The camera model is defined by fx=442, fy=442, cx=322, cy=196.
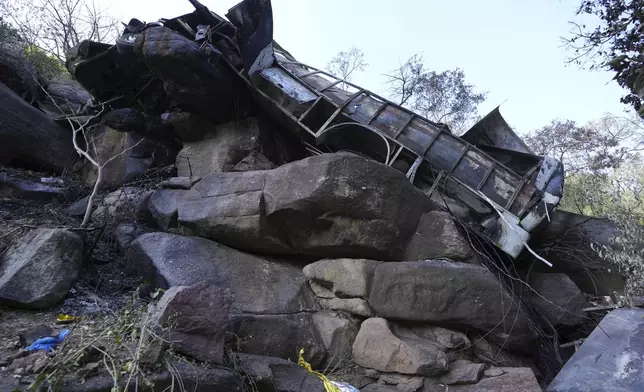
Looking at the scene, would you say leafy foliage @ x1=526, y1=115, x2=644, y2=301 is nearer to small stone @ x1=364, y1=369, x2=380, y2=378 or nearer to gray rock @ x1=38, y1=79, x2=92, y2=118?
small stone @ x1=364, y1=369, x2=380, y2=378

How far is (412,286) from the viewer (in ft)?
16.5

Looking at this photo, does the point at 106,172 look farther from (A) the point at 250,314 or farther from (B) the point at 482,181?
(B) the point at 482,181

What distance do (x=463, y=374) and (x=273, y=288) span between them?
7.65 ft

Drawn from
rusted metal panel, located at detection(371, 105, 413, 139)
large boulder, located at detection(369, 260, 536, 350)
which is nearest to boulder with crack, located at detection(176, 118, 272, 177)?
rusted metal panel, located at detection(371, 105, 413, 139)

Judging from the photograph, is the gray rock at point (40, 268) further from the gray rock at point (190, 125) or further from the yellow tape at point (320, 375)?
the gray rock at point (190, 125)

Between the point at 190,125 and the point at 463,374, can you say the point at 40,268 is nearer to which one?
the point at 463,374

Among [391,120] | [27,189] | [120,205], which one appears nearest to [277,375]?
[120,205]

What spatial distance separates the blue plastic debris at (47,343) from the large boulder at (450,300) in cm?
313

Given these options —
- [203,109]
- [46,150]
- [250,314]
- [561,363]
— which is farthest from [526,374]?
[46,150]

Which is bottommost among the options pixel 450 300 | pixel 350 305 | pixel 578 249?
pixel 350 305

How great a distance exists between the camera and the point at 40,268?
450 centimetres

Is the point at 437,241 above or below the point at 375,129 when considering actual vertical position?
below

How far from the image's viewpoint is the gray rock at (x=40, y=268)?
4.28 m

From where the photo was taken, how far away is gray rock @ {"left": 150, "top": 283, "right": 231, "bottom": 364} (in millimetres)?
3518
